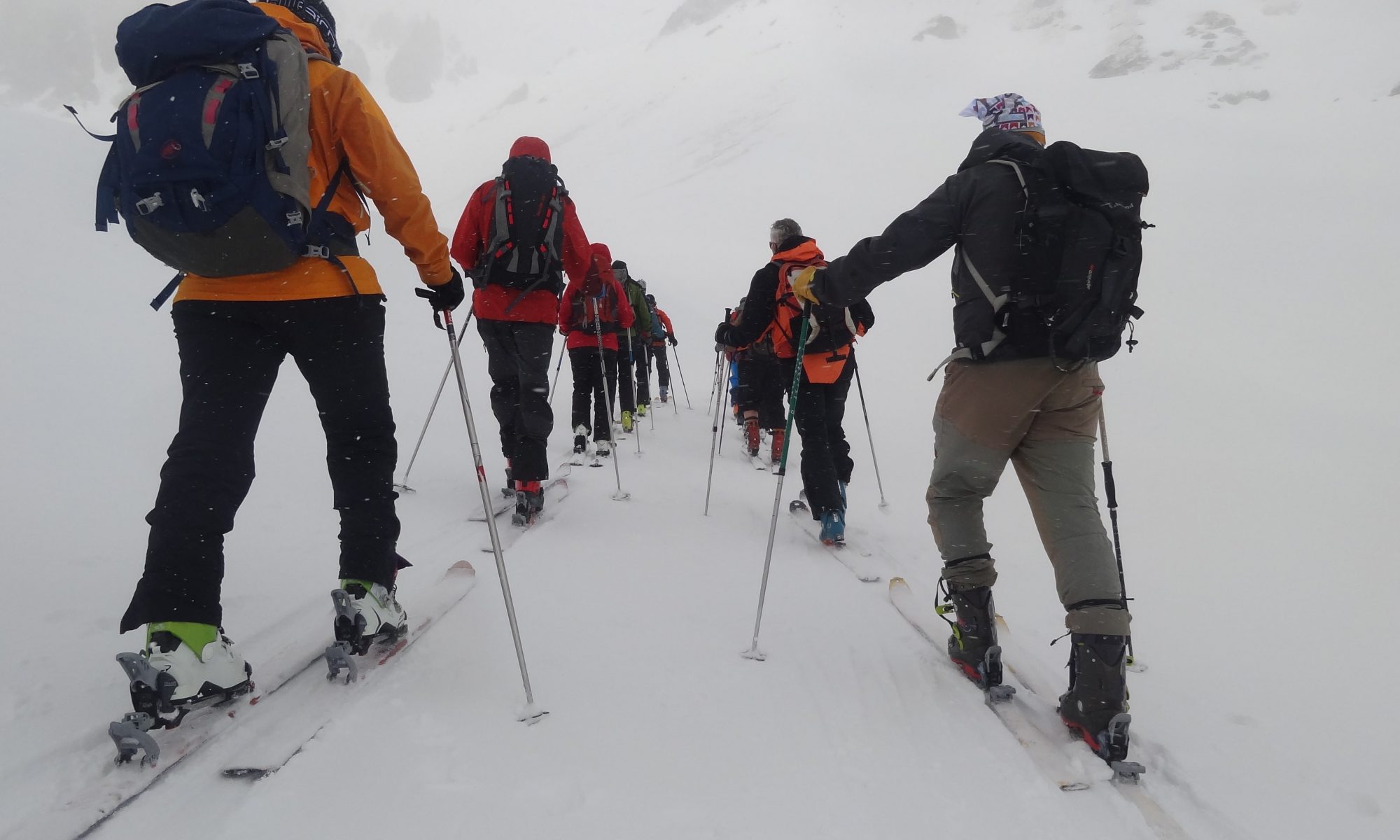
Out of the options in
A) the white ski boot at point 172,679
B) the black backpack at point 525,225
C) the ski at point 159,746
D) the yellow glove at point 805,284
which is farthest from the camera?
the black backpack at point 525,225

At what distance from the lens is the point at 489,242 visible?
14.4 ft

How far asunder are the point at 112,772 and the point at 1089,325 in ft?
9.32

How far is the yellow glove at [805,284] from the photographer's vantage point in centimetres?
286

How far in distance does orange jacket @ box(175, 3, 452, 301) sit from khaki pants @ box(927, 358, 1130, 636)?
1.89 m

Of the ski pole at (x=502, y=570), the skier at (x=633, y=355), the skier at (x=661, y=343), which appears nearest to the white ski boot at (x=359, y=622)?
the ski pole at (x=502, y=570)

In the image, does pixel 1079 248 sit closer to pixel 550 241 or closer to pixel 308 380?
pixel 308 380

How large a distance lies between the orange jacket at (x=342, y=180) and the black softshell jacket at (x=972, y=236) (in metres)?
1.53

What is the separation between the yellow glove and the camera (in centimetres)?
286

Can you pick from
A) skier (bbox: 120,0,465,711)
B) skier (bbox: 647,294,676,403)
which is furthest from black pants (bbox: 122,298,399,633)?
skier (bbox: 647,294,676,403)

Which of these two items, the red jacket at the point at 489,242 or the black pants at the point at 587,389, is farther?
the black pants at the point at 587,389

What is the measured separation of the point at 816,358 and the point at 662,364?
9.57 meters

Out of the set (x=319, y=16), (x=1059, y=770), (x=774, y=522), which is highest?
(x=319, y=16)

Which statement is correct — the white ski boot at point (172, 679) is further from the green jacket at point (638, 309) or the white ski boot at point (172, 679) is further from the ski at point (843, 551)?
the green jacket at point (638, 309)

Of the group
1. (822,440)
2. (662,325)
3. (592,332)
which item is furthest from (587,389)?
(662,325)
